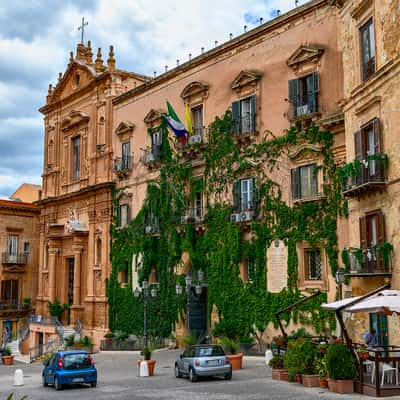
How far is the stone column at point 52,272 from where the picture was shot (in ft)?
144

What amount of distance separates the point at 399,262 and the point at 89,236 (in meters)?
25.7

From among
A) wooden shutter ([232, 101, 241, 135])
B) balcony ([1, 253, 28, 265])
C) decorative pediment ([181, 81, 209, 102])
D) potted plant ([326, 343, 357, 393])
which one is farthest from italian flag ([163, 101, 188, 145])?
balcony ([1, 253, 28, 265])

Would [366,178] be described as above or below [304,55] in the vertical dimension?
below

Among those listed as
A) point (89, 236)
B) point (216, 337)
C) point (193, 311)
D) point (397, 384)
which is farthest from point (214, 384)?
point (89, 236)

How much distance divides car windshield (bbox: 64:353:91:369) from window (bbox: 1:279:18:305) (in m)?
29.5

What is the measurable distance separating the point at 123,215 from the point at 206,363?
62.9 ft

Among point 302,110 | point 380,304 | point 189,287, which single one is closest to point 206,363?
point 380,304

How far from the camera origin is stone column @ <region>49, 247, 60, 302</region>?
4391 cm

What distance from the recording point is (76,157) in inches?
1766

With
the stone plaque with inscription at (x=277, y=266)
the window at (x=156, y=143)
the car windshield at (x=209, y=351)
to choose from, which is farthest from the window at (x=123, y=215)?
the car windshield at (x=209, y=351)

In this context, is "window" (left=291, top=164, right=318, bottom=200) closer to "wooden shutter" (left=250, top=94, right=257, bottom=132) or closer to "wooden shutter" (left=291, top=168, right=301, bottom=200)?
"wooden shutter" (left=291, top=168, right=301, bottom=200)

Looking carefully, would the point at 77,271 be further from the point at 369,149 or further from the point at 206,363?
the point at 369,149

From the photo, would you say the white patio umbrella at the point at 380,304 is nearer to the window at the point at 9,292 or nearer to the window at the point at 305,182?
the window at the point at 305,182

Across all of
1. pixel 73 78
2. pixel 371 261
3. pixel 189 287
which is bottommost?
pixel 189 287
